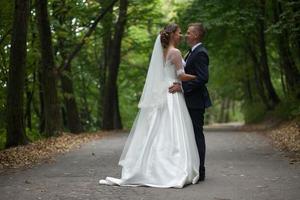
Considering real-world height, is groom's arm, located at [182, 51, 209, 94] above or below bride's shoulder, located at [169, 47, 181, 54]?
below

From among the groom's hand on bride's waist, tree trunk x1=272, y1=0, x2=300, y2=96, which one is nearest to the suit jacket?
the groom's hand on bride's waist

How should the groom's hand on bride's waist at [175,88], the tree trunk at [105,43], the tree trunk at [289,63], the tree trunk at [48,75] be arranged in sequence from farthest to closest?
the tree trunk at [105,43]
the tree trunk at [289,63]
the tree trunk at [48,75]
the groom's hand on bride's waist at [175,88]

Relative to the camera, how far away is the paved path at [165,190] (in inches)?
297

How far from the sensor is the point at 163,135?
28.9 ft

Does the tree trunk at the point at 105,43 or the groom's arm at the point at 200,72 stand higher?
the tree trunk at the point at 105,43

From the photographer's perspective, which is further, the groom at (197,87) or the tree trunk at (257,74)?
the tree trunk at (257,74)

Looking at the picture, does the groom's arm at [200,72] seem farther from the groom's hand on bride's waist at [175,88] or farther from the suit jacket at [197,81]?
the groom's hand on bride's waist at [175,88]

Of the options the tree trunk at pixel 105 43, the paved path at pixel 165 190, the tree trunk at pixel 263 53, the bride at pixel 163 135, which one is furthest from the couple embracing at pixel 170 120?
the tree trunk at pixel 105 43

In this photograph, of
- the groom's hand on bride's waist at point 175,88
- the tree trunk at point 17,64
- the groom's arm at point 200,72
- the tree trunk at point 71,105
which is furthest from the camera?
the tree trunk at point 71,105

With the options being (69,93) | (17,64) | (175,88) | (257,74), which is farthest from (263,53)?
(175,88)

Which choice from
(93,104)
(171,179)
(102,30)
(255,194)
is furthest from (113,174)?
(93,104)

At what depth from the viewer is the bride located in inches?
334

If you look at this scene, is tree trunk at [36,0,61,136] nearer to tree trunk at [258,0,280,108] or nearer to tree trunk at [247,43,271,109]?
tree trunk at [258,0,280,108]

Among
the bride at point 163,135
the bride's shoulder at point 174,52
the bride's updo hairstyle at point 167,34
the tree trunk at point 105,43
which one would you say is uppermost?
the tree trunk at point 105,43
